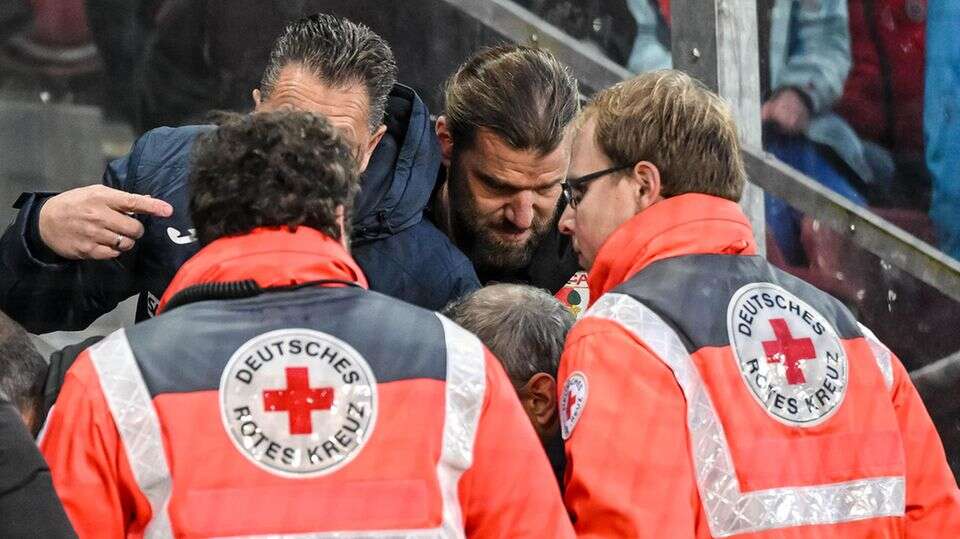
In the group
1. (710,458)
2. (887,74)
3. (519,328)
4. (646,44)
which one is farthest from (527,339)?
(887,74)

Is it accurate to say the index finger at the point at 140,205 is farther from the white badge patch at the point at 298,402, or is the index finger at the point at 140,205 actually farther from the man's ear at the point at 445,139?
the man's ear at the point at 445,139

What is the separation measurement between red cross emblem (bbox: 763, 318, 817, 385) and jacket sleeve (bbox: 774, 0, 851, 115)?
6.66 ft

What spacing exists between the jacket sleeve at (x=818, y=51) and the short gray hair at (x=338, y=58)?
1.58 metres

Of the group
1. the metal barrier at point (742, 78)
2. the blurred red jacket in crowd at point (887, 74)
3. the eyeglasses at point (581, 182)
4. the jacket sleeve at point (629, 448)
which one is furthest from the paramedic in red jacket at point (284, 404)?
the blurred red jacket in crowd at point (887, 74)

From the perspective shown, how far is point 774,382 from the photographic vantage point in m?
2.11

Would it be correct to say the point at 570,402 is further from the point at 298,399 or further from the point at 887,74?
the point at 887,74

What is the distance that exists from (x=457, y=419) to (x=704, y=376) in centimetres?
42

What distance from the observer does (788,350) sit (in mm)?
2146

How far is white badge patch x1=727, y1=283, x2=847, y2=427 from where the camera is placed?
210 centimetres

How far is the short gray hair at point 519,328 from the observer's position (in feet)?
7.68

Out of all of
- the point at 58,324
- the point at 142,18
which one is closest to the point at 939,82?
the point at 142,18

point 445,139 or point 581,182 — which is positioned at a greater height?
point 581,182

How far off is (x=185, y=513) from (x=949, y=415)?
3.07 metres

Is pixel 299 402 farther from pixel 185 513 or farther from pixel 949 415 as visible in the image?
pixel 949 415
